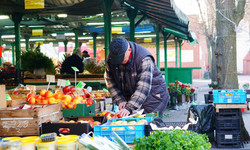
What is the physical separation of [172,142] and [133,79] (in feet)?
6.35

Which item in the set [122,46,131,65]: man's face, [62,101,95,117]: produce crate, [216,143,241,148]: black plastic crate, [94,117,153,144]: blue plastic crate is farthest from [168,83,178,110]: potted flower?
[94,117,153,144]: blue plastic crate

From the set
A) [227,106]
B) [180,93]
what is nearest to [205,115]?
[227,106]

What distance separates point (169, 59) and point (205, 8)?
17.2 m

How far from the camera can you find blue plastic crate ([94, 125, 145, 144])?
2.86 meters

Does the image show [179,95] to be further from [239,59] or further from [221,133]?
[239,59]

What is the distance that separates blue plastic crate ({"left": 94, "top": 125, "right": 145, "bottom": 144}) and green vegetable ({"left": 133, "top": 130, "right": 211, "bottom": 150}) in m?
0.41

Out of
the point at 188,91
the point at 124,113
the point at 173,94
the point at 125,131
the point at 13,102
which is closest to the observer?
the point at 125,131

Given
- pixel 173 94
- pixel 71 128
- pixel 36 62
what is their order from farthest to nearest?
pixel 173 94 < pixel 36 62 < pixel 71 128

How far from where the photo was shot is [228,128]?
283 inches

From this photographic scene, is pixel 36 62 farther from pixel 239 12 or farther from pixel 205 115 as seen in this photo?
pixel 239 12

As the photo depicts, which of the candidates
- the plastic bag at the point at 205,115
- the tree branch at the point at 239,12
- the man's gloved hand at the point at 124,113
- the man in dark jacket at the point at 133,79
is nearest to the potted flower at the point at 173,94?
the tree branch at the point at 239,12

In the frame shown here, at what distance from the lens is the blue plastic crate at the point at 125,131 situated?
9.39 feet

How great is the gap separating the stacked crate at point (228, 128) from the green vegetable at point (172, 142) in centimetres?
497

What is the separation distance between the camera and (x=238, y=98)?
22.8 feet
